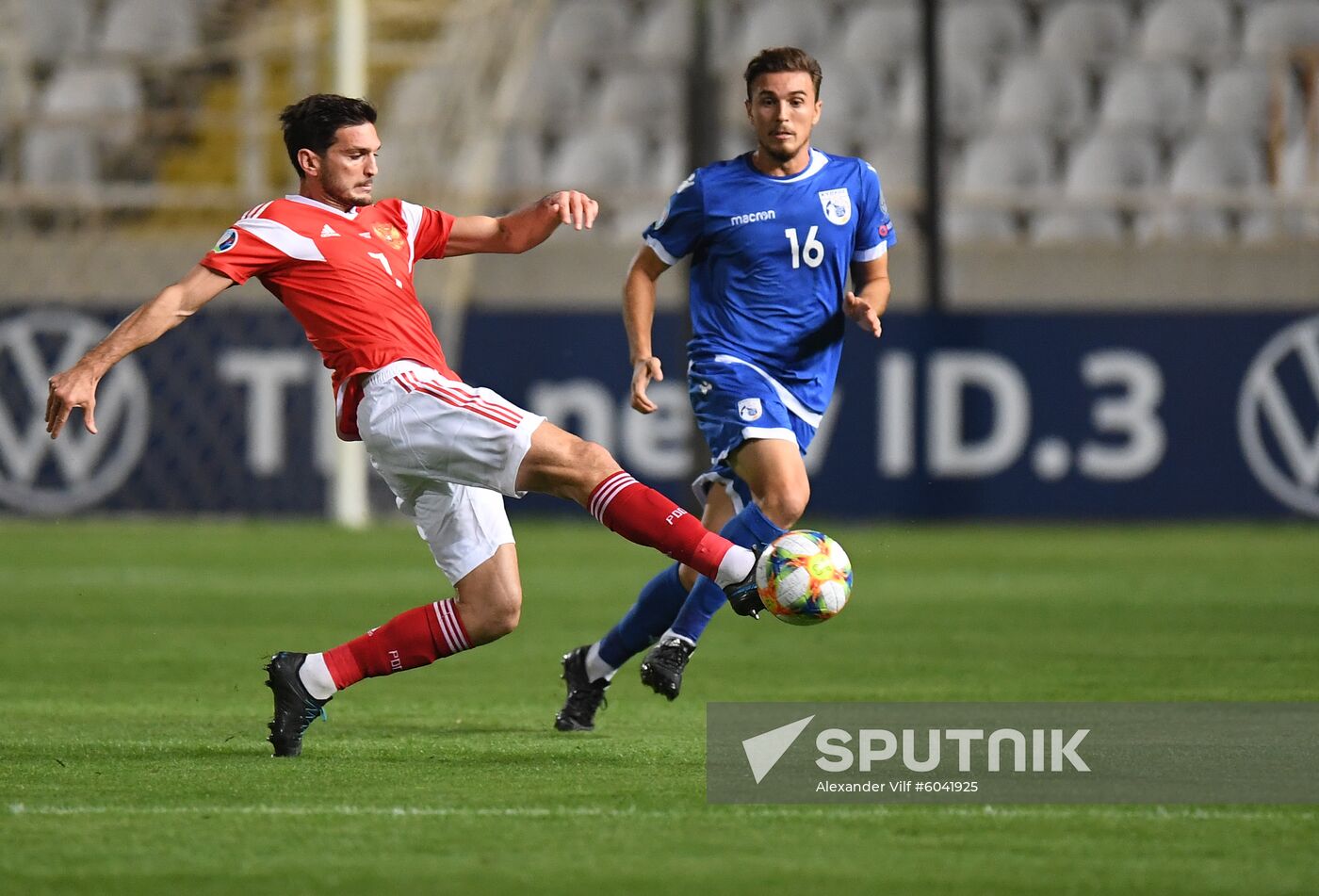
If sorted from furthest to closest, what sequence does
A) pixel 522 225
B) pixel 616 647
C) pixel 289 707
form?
1. pixel 616 647
2. pixel 522 225
3. pixel 289 707

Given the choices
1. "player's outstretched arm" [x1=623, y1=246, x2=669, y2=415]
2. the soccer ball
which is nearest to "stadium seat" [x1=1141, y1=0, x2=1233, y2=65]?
"player's outstretched arm" [x1=623, y1=246, x2=669, y2=415]

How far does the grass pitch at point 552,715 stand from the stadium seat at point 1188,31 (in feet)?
21.4

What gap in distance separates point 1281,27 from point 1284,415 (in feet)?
18.3

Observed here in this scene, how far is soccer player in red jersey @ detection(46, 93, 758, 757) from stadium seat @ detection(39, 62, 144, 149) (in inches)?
512

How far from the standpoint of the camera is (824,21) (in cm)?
1975

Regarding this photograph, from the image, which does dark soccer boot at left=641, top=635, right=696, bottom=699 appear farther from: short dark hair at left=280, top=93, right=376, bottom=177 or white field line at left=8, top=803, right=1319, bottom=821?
short dark hair at left=280, top=93, right=376, bottom=177

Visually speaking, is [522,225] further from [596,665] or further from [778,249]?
[596,665]

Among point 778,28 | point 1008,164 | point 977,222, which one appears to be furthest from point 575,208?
point 778,28

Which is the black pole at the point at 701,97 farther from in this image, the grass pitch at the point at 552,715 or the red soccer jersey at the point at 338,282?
the red soccer jersey at the point at 338,282

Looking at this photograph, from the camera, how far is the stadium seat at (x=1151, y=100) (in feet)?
61.5

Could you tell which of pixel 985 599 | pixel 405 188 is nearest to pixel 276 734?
pixel 985 599

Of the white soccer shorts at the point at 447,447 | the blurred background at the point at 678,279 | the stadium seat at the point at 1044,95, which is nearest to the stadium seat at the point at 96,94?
the blurred background at the point at 678,279

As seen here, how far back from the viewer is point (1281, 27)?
19062 millimetres

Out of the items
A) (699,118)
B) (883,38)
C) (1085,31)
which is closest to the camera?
(699,118)
